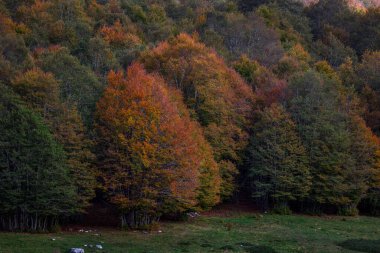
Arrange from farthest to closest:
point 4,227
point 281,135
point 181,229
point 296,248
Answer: point 281,135, point 181,229, point 4,227, point 296,248

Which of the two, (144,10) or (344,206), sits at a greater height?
(144,10)

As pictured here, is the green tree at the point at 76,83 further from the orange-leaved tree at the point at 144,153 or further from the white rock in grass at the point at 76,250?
the white rock in grass at the point at 76,250

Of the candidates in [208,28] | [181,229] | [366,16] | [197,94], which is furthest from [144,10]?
[181,229]

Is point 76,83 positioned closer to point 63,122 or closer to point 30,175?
point 63,122

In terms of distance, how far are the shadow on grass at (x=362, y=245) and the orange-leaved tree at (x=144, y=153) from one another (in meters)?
15.2

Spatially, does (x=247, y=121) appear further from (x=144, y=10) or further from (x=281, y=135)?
(x=144, y=10)

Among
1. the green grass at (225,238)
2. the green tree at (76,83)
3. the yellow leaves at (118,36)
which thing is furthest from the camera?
the yellow leaves at (118,36)

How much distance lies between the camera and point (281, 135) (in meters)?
63.7

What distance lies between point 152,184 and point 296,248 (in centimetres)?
1620

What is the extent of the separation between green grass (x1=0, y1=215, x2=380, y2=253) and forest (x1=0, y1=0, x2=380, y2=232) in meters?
3.30

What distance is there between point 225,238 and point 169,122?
43.0 feet

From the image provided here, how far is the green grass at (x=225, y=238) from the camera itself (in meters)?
33.9

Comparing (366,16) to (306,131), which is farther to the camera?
(366,16)

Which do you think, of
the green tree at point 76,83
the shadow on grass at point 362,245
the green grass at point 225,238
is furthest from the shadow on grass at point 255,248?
the green tree at point 76,83
